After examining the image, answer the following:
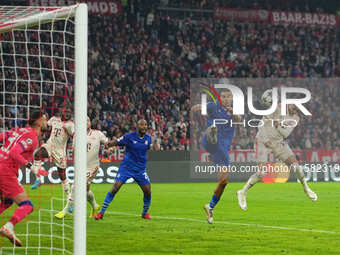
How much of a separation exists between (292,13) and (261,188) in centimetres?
1898

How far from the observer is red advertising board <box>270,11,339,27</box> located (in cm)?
4078

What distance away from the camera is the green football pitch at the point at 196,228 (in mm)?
10062

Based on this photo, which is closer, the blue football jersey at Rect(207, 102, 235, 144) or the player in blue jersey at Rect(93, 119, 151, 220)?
the player in blue jersey at Rect(93, 119, 151, 220)

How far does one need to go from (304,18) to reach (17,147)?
1345 inches

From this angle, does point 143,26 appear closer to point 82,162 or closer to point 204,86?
point 204,86

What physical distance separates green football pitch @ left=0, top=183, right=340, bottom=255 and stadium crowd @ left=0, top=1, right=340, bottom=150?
9064mm

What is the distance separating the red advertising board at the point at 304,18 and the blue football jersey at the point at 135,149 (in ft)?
92.6

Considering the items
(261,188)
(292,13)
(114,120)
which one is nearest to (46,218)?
(261,188)

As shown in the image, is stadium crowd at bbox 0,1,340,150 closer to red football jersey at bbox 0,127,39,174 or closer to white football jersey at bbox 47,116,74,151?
white football jersey at bbox 47,116,74,151

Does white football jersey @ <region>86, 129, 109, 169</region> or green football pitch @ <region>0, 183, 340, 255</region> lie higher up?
white football jersey @ <region>86, 129, 109, 169</region>

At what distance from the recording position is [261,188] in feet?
81.3

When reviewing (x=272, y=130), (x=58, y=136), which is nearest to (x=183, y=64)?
(x=272, y=130)

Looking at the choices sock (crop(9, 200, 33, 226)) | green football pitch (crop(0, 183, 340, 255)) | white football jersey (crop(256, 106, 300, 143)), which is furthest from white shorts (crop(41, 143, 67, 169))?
sock (crop(9, 200, 33, 226))

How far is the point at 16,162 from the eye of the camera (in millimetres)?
9453
